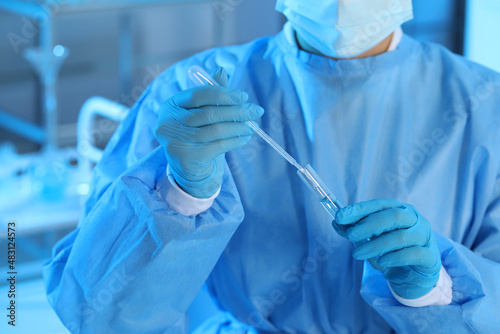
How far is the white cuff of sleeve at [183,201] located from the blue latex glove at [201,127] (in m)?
0.03

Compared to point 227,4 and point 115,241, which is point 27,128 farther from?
point 115,241

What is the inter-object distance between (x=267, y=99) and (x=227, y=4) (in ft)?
12.0

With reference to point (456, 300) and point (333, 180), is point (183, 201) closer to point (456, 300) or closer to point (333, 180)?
point (333, 180)

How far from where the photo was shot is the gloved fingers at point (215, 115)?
908 mm

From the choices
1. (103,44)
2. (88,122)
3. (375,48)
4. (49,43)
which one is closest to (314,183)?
(375,48)

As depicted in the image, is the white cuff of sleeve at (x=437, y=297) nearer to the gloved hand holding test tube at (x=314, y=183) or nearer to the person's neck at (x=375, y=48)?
the gloved hand holding test tube at (x=314, y=183)

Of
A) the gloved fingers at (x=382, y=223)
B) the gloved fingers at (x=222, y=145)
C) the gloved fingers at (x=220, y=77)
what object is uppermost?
the gloved fingers at (x=220, y=77)

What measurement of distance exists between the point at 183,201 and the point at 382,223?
0.31 meters

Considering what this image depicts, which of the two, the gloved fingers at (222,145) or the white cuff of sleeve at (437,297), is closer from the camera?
the gloved fingers at (222,145)

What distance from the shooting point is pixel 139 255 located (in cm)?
100

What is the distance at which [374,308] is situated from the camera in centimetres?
108

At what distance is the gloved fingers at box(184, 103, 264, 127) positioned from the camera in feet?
2.98

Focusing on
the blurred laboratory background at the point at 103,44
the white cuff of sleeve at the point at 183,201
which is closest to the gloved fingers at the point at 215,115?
the white cuff of sleeve at the point at 183,201

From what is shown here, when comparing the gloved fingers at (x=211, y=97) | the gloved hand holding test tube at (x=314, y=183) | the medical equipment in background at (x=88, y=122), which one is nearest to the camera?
the gloved fingers at (x=211, y=97)
